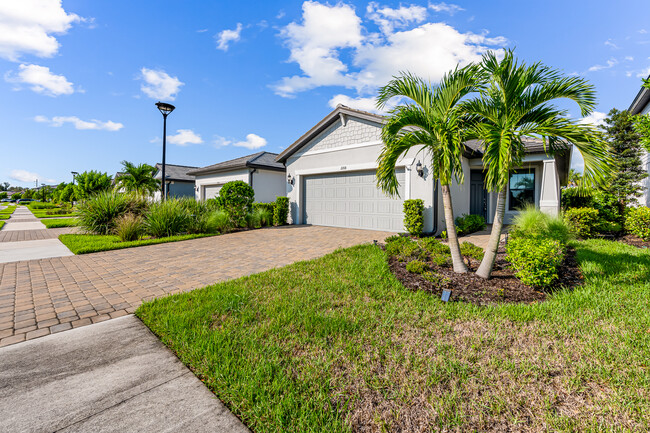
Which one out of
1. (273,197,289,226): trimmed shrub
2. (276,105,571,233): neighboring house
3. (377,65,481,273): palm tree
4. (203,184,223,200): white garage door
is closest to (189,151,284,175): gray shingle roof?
(203,184,223,200): white garage door

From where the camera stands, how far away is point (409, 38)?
336 inches

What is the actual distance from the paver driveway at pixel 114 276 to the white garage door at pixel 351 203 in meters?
2.54

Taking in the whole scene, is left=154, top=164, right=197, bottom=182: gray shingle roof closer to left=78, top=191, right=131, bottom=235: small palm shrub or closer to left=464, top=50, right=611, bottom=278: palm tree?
left=78, top=191, right=131, bottom=235: small palm shrub

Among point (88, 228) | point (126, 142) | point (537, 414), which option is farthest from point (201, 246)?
point (126, 142)

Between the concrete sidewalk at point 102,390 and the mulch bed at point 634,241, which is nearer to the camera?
the concrete sidewalk at point 102,390

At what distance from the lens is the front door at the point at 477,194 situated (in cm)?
1245

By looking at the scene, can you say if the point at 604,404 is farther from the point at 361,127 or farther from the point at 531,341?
the point at 361,127

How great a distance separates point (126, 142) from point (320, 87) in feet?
46.5

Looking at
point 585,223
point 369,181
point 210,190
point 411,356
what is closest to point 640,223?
point 585,223

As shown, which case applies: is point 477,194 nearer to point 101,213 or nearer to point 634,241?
point 634,241

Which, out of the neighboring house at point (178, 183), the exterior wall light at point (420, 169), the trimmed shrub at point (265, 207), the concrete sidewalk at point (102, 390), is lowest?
the concrete sidewalk at point (102, 390)

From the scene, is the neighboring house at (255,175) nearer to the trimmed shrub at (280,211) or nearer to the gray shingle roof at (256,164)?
the gray shingle roof at (256,164)

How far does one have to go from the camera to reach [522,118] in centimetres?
423

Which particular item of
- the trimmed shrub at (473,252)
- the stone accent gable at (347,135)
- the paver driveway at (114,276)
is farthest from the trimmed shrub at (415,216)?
the trimmed shrub at (473,252)
